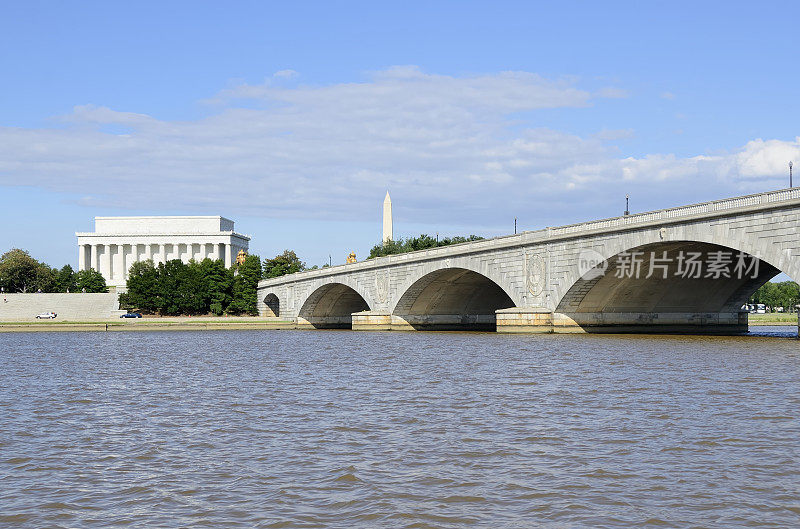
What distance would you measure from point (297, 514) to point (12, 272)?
138285mm

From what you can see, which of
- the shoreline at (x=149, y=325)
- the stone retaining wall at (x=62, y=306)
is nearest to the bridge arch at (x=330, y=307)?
the shoreline at (x=149, y=325)

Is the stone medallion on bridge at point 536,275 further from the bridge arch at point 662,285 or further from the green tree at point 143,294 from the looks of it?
the green tree at point 143,294

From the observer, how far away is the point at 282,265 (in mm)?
128375

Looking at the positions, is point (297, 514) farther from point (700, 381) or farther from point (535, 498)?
point (700, 381)

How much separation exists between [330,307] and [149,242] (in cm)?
9133

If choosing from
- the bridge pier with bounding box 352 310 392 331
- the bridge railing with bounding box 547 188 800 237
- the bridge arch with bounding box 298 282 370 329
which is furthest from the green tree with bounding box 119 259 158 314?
the bridge railing with bounding box 547 188 800 237

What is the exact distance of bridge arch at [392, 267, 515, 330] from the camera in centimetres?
6869

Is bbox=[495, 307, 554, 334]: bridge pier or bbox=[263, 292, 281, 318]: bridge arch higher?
bbox=[263, 292, 281, 318]: bridge arch

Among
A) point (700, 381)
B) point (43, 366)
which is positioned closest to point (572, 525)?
point (700, 381)

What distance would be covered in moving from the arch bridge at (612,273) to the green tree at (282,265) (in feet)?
177

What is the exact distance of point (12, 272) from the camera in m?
135

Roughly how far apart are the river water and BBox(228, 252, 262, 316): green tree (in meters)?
82.1

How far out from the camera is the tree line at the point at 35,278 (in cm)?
13488

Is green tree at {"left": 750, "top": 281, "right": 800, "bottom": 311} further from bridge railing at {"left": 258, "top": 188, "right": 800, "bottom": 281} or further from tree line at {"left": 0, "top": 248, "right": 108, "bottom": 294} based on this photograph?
tree line at {"left": 0, "top": 248, "right": 108, "bottom": 294}
